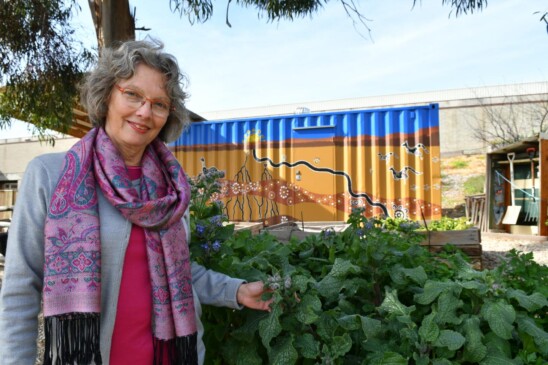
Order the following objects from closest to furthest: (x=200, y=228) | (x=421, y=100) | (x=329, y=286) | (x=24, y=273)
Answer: (x=24, y=273) < (x=329, y=286) < (x=200, y=228) < (x=421, y=100)

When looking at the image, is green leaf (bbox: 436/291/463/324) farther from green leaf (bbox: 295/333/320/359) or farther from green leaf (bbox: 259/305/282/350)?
green leaf (bbox: 259/305/282/350)

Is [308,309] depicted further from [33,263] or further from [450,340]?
[33,263]

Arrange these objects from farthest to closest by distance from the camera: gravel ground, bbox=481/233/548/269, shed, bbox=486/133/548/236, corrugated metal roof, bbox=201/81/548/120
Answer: corrugated metal roof, bbox=201/81/548/120 → shed, bbox=486/133/548/236 → gravel ground, bbox=481/233/548/269

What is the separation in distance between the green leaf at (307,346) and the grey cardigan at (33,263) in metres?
0.56

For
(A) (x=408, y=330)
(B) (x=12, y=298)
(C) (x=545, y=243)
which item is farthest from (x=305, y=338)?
(C) (x=545, y=243)

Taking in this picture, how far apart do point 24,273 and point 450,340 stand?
1.20m

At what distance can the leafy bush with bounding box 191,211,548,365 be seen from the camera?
1253 mm

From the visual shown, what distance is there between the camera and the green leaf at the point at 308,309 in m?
1.25

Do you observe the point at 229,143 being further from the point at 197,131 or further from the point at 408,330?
the point at 408,330

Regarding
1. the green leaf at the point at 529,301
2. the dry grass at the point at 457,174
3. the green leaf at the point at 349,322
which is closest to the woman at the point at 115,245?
the green leaf at the point at 349,322

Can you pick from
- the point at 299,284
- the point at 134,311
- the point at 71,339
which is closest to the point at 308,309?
the point at 299,284

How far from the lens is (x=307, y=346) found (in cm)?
130

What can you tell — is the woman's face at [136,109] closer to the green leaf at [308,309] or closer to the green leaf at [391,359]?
the green leaf at [308,309]

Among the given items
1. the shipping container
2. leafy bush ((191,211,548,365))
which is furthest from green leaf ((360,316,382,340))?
the shipping container
